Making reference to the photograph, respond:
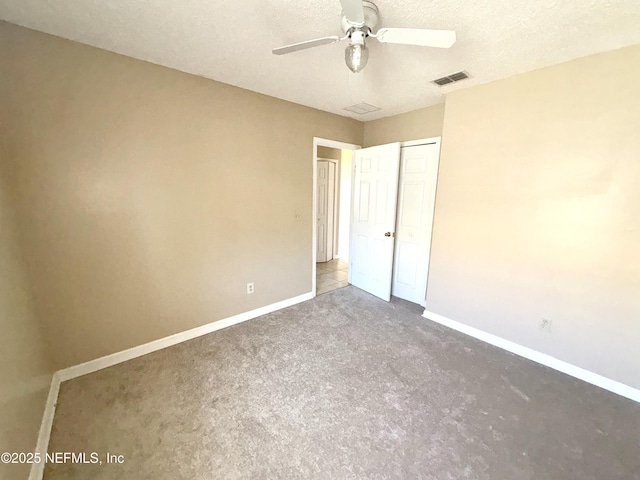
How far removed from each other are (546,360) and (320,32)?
317 cm

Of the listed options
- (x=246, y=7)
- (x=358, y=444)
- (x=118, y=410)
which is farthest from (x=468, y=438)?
(x=246, y=7)

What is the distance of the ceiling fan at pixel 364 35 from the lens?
1.16 meters

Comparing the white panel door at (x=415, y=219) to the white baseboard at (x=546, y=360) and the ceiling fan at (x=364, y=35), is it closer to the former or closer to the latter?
the white baseboard at (x=546, y=360)

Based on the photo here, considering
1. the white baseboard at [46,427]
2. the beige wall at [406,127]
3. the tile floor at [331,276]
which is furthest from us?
the tile floor at [331,276]

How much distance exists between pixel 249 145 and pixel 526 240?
2.80 m

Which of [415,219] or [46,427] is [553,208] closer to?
[415,219]

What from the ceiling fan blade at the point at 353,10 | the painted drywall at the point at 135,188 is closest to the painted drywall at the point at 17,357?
the painted drywall at the point at 135,188

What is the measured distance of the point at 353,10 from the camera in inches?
44.8

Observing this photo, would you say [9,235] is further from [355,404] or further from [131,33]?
[355,404]

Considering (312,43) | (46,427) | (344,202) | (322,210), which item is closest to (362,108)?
(312,43)

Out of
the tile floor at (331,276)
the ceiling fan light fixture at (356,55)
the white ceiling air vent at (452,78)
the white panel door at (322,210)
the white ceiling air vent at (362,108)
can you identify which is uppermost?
the white ceiling air vent at (362,108)

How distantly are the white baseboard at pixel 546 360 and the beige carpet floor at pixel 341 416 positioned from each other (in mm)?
75

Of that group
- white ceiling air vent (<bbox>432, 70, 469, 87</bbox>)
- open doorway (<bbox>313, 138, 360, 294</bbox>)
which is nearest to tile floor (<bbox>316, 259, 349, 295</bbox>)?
open doorway (<bbox>313, 138, 360, 294</bbox>)

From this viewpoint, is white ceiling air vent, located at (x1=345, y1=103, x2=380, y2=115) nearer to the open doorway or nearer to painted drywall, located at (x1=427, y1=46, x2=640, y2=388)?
painted drywall, located at (x1=427, y1=46, x2=640, y2=388)
